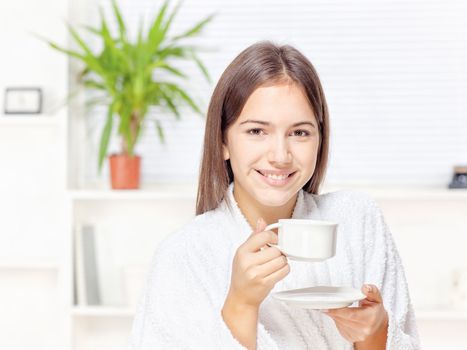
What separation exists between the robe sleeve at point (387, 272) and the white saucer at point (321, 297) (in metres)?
0.26

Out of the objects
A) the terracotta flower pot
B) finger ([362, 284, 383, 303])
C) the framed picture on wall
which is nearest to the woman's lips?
finger ([362, 284, 383, 303])

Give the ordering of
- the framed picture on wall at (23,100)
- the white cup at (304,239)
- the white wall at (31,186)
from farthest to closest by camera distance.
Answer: the white wall at (31,186) → the framed picture on wall at (23,100) → the white cup at (304,239)

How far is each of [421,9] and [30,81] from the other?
162 centimetres

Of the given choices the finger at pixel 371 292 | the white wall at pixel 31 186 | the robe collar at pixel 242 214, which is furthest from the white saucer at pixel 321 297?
the white wall at pixel 31 186

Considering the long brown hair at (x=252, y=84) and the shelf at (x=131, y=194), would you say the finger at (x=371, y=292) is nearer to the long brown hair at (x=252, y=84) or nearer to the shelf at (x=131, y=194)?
the long brown hair at (x=252, y=84)

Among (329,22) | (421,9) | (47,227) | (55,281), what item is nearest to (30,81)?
(47,227)

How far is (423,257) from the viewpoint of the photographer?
3.51m

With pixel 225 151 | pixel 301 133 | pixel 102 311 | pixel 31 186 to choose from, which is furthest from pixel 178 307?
pixel 31 186

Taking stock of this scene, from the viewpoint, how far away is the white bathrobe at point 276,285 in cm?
169

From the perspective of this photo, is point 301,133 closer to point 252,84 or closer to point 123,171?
point 252,84

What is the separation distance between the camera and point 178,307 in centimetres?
170

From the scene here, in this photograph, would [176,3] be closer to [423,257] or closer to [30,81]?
[30,81]

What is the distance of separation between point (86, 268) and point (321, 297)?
2025 millimetres

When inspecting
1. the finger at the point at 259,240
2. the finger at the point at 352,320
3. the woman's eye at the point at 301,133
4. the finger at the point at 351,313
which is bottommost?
the finger at the point at 352,320
